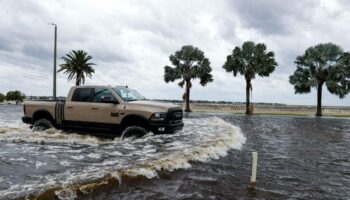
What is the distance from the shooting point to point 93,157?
992 cm

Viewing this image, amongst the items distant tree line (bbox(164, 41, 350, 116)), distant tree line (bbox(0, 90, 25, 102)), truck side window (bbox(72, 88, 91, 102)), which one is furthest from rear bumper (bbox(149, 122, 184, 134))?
distant tree line (bbox(0, 90, 25, 102))

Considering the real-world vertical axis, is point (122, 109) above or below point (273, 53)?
below

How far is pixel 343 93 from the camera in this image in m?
47.1

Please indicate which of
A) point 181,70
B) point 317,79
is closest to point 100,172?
point 317,79

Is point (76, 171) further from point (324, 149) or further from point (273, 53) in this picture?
point (273, 53)

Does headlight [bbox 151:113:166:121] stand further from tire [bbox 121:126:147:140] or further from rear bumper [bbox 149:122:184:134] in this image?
tire [bbox 121:126:147:140]

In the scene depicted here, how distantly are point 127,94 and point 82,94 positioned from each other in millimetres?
1691

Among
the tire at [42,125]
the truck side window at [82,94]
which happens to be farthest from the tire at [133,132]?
the tire at [42,125]

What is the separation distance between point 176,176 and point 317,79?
1721 inches

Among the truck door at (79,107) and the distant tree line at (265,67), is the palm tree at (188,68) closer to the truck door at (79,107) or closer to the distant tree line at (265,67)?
the distant tree line at (265,67)

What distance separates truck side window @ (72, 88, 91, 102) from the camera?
14.1 meters

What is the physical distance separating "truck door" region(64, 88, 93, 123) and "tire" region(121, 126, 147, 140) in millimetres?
1653

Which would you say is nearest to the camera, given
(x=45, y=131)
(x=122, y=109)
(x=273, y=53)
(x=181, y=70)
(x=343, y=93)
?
(x=122, y=109)

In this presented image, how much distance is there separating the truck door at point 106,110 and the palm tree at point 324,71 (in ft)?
126
